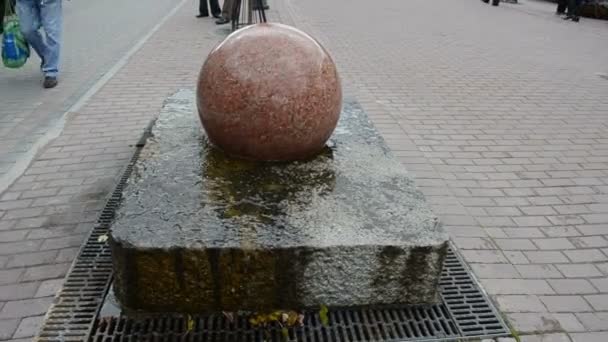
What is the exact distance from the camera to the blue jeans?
22.2ft

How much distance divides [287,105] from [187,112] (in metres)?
1.54

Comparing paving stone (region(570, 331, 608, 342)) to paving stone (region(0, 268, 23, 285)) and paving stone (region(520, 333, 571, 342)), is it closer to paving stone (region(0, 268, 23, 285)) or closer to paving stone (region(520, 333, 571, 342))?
paving stone (region(520, 333, 571, 342))

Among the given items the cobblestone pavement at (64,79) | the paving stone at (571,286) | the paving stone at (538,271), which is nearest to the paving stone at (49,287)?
the cobblestone pavement at (64,79)

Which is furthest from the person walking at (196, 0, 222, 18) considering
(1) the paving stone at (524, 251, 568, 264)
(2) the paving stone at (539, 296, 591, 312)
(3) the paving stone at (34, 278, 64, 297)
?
(2) the paving stone at (539, 296, 591, 312)

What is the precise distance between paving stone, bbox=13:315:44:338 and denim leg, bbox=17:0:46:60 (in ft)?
16.9

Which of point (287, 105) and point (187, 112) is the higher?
point (287, 105)

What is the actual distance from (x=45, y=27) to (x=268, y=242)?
574 centimetres

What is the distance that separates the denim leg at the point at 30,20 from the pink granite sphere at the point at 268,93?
456cm

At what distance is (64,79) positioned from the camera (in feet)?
25.1

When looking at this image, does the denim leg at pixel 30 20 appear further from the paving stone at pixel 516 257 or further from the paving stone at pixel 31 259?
the paving stone at pixel 516 257

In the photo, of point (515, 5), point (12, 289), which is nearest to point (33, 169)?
point (12, 289)

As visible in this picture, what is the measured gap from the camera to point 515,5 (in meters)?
20.5

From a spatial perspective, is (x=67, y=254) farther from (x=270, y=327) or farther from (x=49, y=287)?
(x=270, y=327)

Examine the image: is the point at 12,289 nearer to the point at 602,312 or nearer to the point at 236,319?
the point at 236,319
